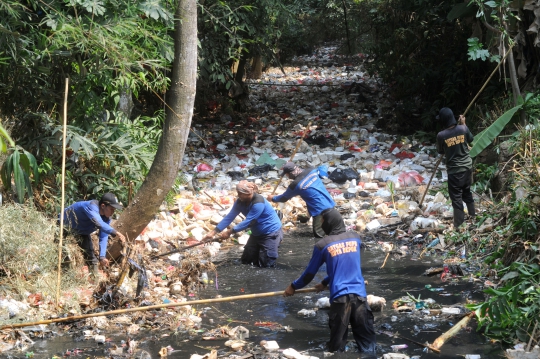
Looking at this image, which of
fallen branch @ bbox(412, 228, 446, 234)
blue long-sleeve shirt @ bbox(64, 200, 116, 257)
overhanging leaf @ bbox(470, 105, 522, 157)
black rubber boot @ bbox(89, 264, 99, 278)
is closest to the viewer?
blue long-sleeve shirt @ bbox(64, 200, 116, 257)

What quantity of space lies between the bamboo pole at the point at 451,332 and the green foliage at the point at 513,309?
124mm

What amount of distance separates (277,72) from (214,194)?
1334 cm

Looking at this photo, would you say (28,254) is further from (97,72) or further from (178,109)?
(97,72)

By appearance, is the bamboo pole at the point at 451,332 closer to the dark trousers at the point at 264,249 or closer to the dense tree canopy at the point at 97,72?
the dark trousers at the point at 264,249

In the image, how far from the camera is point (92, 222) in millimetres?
6332

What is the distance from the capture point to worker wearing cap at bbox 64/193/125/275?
623cm

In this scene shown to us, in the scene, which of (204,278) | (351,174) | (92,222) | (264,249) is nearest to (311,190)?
(264,249)

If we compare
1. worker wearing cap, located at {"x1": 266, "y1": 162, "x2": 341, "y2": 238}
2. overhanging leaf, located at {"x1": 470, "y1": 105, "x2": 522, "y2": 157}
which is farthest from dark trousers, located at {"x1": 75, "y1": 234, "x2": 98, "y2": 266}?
overhanging leaf, located at {"x1": 470, "y1": 105, "x2": 522, "y2": 157}

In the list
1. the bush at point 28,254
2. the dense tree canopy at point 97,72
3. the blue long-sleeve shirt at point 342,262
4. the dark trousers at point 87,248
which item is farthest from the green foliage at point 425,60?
the bush at point 28,254

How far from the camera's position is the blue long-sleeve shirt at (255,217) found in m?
7.27

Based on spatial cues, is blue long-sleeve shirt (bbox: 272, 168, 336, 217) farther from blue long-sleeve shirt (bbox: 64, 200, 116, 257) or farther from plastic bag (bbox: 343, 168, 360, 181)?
plastic bag (bbox: 343, 168, 360, 181)

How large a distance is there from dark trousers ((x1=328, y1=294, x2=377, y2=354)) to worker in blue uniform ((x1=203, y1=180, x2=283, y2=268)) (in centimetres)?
247

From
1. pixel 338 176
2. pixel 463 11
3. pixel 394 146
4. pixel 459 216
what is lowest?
pixel 459 216

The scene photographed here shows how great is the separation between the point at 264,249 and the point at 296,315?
172 cm
